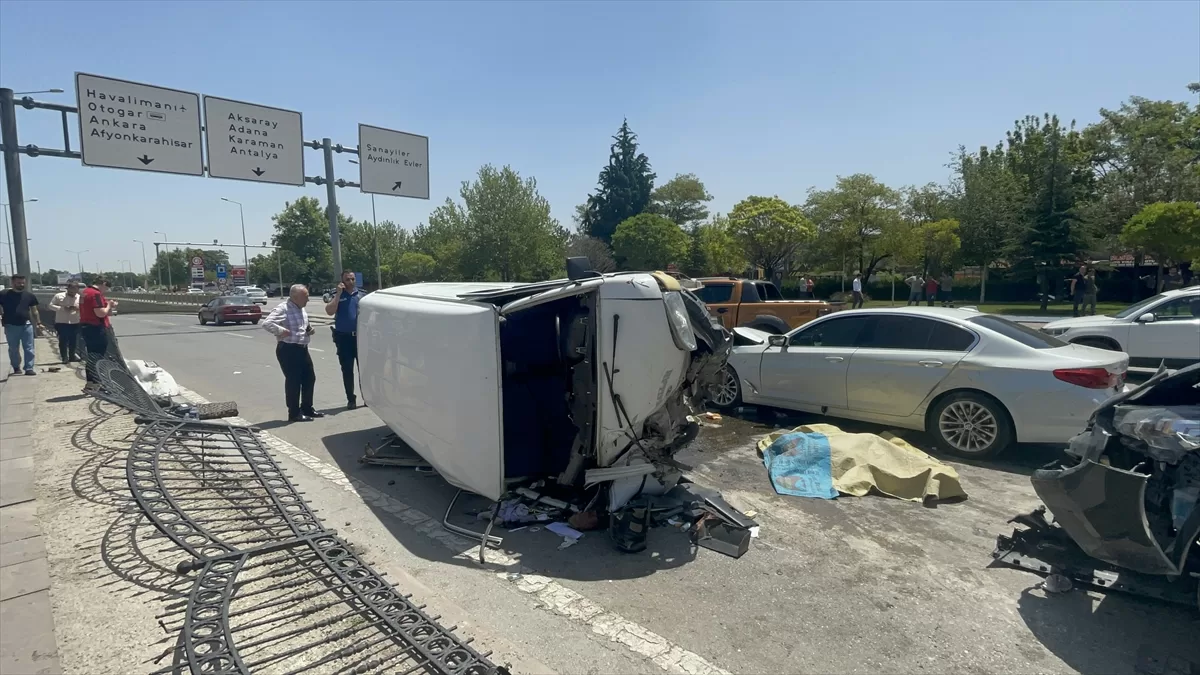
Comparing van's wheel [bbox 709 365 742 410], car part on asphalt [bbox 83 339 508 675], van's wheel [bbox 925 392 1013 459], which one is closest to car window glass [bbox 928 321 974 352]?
van's wheel [bbox 925 392 1013 459]

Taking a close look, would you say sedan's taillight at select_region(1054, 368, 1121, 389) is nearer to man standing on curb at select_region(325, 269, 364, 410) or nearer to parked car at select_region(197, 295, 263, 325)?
man standing on curb at select_region(325, 269, 364, 410)

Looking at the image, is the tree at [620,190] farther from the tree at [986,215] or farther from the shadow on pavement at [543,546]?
the shadow on pavement at [543,546]

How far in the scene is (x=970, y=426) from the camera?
626cm

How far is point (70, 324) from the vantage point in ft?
42.7

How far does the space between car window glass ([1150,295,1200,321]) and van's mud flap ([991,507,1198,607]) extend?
915cm

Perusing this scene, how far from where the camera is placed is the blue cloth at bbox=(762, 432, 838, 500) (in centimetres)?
553

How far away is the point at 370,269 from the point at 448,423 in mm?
67729

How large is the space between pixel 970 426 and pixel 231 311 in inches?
1197

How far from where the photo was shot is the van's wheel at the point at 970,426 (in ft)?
19.9

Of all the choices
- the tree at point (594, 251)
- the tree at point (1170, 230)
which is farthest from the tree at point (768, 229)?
the tree at point (1170, 230)

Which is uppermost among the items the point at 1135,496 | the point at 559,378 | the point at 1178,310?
the point at 1178,310

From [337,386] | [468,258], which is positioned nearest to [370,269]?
[468,258]

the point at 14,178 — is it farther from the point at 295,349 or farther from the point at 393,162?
the point at 295,349

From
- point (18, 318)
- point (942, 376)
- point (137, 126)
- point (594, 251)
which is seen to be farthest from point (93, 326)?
point (594, 251)
